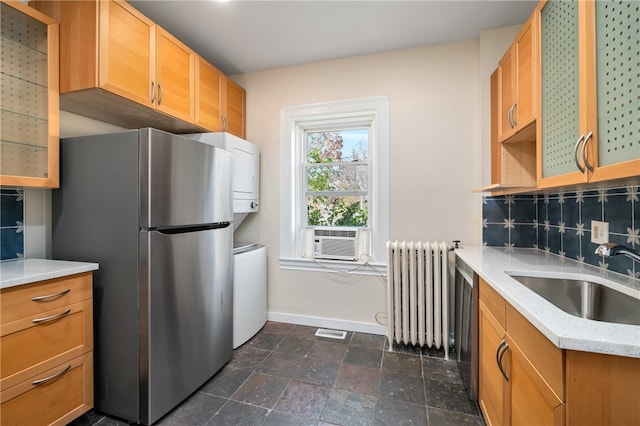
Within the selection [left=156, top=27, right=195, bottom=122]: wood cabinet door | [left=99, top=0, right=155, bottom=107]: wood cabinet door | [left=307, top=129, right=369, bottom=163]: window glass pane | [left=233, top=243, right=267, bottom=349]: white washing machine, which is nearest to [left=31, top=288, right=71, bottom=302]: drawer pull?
[left=233, top=243, right=267, bottom=349]: white washing machine

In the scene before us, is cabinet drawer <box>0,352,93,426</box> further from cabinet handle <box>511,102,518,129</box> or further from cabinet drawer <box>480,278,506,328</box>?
cabinet handle <box>511,102,518,129</box>

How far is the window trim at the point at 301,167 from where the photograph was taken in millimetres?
2482

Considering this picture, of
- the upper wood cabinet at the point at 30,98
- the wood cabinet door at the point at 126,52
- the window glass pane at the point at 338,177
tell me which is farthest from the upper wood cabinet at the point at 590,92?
the upper wood cabinet at the point at 30,98

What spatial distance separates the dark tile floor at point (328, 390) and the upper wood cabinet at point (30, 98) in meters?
1.45

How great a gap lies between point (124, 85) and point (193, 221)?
0.91m

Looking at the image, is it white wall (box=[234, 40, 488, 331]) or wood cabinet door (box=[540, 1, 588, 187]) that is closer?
wood cabinet door (box=[540, 1, 588, 187])

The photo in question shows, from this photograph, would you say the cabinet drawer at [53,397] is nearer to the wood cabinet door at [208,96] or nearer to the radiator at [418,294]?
the wood cabinet door at [208,96]

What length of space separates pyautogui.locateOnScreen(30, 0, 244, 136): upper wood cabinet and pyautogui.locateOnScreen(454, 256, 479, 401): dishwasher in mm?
2299

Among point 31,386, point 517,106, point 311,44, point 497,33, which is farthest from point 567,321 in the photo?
point 311,44

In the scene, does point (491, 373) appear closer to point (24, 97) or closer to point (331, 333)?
point (331, 333)

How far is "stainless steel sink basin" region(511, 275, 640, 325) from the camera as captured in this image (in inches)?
41.4

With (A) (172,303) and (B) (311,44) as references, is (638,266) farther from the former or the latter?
(B) (311,44)

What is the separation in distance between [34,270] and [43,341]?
342 millimetres

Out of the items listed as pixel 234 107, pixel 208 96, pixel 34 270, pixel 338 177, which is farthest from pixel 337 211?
pixel 34 270
